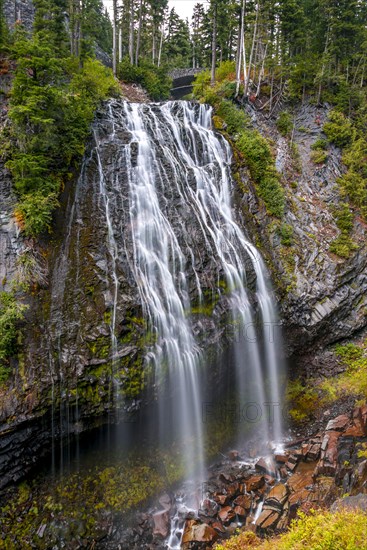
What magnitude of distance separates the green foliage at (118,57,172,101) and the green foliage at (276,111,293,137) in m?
10.7

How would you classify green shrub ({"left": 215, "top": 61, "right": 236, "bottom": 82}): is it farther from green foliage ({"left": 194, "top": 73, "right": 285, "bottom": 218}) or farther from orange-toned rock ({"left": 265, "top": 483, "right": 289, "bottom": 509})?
orange-toned rock ({"left": 265, "top": 483, "right": 289, "bottom": 509})

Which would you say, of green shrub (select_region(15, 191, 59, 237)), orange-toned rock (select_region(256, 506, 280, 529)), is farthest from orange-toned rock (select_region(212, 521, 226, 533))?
green shrub (select_region(15, 191, 59, 237))

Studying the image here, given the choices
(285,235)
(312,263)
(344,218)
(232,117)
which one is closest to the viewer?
(312,263)

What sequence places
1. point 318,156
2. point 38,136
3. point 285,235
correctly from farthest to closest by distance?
point 318,156
point 285,235
point 38,136

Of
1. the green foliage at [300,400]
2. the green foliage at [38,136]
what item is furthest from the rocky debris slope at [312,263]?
the green foliage at [38,136]

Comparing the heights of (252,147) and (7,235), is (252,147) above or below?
above

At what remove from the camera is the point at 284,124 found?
2041 centimetres

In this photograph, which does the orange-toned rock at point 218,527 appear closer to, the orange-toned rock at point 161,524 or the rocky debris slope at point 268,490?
the rocky debris slope at point 268,490

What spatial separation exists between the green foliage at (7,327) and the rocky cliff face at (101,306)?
11.7 inches

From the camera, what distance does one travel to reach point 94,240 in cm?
1182

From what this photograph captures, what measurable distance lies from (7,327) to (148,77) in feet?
79.7

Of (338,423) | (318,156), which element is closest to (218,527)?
(338,423)

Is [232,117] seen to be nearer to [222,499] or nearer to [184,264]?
[184,264]

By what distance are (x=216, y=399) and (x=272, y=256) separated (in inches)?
243
